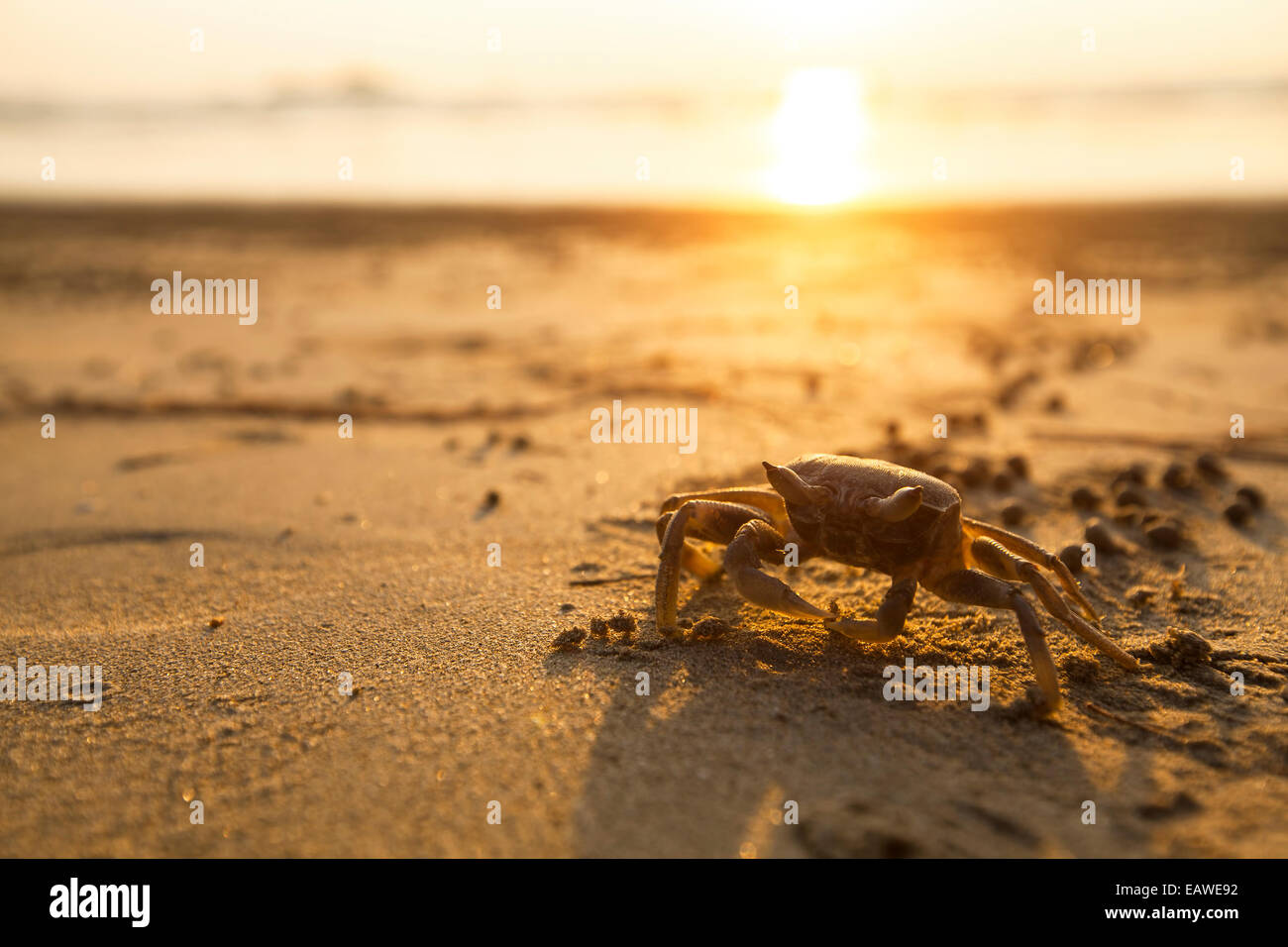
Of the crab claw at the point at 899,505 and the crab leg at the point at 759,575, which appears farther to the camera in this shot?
the crab leg at the point at 759,575

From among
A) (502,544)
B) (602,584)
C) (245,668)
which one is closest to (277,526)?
(502,544)

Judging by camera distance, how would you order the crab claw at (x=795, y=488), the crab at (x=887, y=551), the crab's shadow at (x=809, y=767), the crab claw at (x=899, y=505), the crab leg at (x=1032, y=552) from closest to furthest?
the crab's shadow at (x=809, y=767)
the crab claw at (x=899, y=505)
the crab at (x=887, y=551)
the crab claw at (x=795, y=488)
the crab leg at (x=1032, y=552)

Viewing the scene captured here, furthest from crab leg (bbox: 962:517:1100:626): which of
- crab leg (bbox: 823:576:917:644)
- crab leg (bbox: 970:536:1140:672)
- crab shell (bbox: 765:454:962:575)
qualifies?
crab leg (bbox: 823:576:917:644)

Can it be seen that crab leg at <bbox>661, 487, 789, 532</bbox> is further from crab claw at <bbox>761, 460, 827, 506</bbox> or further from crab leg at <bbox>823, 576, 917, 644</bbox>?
crab leg at <bbox>823, 576, 917, 644</bbox>

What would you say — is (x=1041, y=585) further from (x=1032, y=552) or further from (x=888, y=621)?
(x=888, y=621)

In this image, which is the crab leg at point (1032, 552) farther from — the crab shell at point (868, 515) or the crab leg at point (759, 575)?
the crab leg at point (759, 575)

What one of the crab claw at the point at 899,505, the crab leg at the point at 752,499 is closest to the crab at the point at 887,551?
the crab claw at the point at 899,505

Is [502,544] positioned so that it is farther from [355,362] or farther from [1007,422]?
[355,362]
